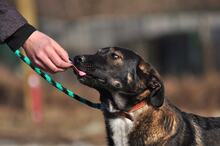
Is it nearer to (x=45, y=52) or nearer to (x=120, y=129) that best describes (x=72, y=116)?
(x=120, y=129)

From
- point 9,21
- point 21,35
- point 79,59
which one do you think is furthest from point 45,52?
point 79,59

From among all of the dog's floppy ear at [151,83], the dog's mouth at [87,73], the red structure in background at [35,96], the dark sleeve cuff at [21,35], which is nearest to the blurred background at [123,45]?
the red structure in background at [35,96]

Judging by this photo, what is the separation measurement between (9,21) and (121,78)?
1894 millimetres

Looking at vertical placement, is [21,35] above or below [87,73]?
above

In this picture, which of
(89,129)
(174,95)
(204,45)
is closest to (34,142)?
(89,129)

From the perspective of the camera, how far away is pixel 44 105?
19.7m

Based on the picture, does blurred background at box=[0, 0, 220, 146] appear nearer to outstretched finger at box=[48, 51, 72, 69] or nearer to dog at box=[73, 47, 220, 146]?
dog at box=[73, 47, 220, 146]

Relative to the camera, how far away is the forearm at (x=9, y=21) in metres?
5.18

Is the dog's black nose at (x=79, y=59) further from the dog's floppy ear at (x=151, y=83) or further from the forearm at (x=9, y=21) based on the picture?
the forearm at (x=9, y=21)

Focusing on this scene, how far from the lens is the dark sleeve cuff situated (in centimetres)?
516

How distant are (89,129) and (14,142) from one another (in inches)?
95.3

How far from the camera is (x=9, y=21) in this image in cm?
517

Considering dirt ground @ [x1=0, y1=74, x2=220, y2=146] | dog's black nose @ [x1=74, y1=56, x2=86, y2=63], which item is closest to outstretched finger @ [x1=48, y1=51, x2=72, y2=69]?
dog's black nose @ [x1=74, y1=56, x2=86, y2=63]

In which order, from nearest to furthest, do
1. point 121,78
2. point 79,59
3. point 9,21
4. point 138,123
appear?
point 9,21 < point 79,59 < point 138,123 < point 121,78
